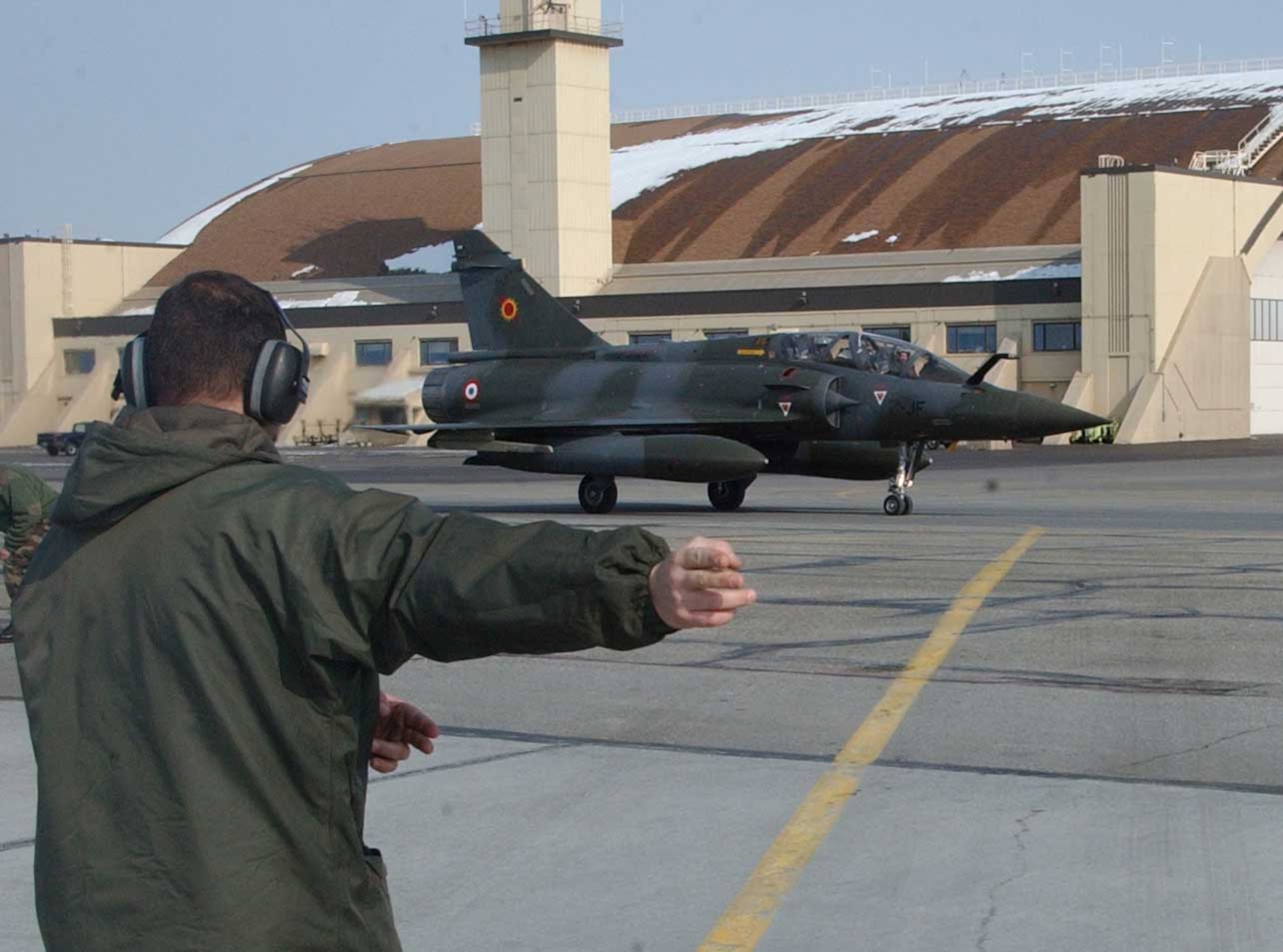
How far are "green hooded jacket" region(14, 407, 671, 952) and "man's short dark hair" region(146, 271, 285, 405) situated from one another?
161mm

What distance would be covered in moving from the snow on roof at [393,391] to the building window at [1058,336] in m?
21.9

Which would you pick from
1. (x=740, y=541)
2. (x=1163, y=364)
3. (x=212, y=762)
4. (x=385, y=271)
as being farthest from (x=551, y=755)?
(x=385, y=271)

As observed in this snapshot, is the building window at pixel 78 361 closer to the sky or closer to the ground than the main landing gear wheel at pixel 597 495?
closer to the sky

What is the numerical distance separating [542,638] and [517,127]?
2549 inches

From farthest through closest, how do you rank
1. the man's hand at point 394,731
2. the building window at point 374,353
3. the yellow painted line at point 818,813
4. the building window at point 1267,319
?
the building window at point 374,353 → the building window at point 1267,319 → the yellow painted line at point 818,813 → the man's hand at point 394,731

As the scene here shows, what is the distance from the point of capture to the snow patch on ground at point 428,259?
7356 cm

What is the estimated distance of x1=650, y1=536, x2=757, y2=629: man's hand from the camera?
108 inches

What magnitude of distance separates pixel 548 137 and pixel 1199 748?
58.7 m

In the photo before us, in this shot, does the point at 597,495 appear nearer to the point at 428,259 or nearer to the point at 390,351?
the point at 390,351

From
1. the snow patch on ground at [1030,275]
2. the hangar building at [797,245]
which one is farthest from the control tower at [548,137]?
the snow patch on ground at [1030,275]

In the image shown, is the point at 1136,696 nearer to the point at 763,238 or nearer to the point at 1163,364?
the point at 1163,364

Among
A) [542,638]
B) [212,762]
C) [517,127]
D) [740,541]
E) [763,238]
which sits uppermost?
[517,127]

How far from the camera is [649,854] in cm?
672

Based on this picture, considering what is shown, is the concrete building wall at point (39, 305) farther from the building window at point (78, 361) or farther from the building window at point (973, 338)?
the building window at point (973, 338)
